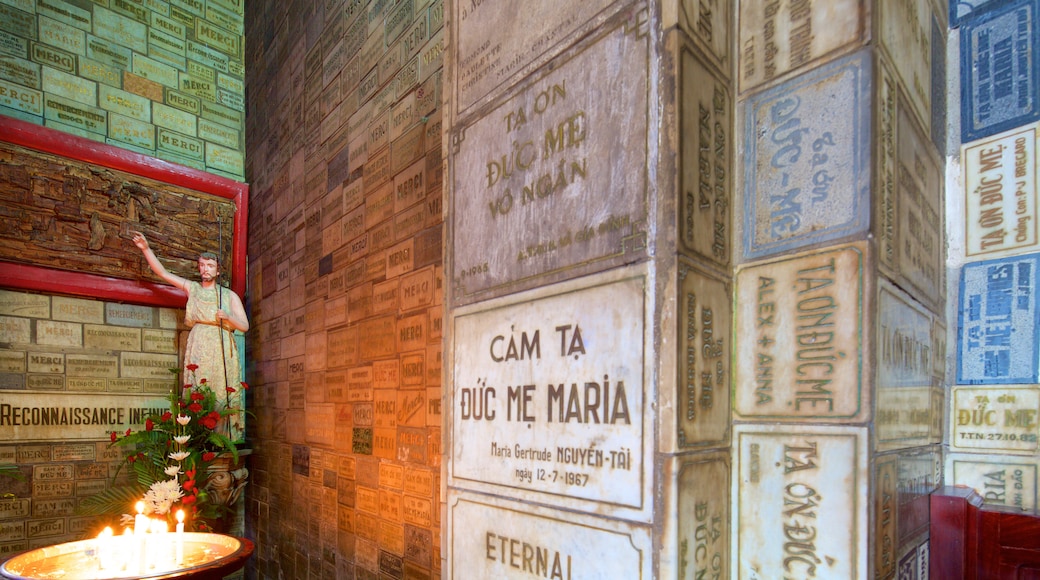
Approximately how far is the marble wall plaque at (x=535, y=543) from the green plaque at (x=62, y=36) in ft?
13.6

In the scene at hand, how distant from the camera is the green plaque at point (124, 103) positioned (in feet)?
12.8

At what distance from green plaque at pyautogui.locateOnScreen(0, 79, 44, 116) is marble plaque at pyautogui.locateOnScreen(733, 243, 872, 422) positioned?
4420 mm

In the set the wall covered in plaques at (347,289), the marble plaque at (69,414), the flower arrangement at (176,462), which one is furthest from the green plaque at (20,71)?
the flower arrangement at (176,462)

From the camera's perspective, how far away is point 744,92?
1.24 metres

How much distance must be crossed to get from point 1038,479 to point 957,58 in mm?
1012

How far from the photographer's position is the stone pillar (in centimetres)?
104

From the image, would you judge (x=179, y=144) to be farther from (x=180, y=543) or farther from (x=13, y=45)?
(x=180, y=543)

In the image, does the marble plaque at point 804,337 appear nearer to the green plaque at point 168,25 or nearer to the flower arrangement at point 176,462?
the flower arrangement at point 176,462

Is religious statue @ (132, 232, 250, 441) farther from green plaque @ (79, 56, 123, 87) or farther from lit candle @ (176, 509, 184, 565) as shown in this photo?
lit candle @ (176, 509, 184, 565)

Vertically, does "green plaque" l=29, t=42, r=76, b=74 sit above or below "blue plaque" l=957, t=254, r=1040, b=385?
above

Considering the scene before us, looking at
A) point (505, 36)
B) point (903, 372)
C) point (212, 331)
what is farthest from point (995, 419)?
point (212, 331)

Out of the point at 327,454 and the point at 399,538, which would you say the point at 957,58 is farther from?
the point at 327,454

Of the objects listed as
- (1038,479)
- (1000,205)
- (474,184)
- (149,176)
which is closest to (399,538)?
(474,184)

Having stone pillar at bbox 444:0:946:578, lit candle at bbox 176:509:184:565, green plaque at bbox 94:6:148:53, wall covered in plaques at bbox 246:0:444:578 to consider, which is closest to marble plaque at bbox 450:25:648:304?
stone pillar at bbox 444:0:946:578
